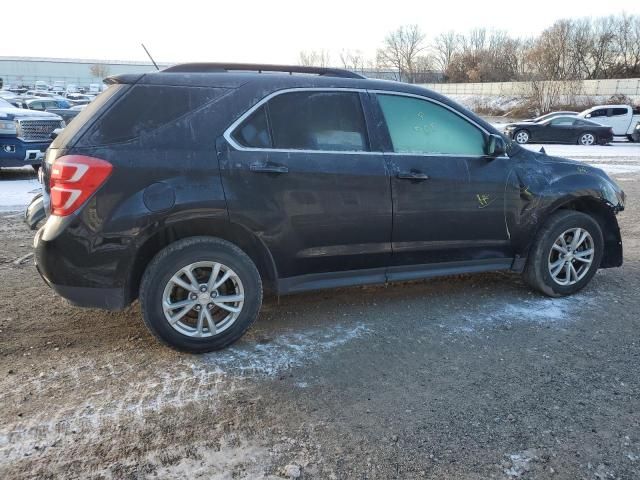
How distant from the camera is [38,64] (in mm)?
105375

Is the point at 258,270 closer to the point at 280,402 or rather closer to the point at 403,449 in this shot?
the point at 280,402

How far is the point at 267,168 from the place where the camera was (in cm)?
353

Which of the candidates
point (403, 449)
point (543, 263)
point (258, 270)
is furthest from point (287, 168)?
point (543, 263)

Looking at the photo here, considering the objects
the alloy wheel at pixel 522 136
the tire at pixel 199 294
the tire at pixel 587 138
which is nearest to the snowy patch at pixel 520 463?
the tire at pixel 199 294

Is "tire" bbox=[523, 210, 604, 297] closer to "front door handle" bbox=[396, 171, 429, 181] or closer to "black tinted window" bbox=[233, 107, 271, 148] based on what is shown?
"front door handle" bbox=[396, 171, 429, 181]

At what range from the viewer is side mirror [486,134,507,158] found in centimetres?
424

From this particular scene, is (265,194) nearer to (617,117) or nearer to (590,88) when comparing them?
(617,117)

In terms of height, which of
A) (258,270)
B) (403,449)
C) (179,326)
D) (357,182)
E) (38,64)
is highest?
(38,64)

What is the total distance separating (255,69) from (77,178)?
1570mm

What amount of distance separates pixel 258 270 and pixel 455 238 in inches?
64.3

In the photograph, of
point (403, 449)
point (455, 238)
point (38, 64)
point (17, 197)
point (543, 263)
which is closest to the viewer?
point (403, 449)

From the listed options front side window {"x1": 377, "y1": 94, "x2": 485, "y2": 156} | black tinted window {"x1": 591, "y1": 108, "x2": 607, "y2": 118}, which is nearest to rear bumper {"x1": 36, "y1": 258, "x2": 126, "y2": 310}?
front side window {"x1": 377, "y1": 94, "x2": 485, "y2": 156}

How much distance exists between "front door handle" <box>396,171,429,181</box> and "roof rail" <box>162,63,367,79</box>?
33.9 inches

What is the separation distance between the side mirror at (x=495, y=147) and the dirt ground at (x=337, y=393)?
1.30m
